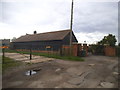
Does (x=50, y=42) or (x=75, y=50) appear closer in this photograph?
(x=75, y=50)

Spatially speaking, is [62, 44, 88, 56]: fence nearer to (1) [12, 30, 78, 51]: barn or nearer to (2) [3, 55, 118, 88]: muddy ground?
(1) [12, 30, 78, 51]: barn

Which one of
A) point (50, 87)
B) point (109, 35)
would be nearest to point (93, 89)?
point (50, 87)

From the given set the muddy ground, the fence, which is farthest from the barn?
the muddy ground

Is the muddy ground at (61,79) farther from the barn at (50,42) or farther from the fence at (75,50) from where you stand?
the barn at (50,42)

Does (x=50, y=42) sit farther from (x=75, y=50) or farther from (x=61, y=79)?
(x=61, y=79)

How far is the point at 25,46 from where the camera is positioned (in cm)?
2622

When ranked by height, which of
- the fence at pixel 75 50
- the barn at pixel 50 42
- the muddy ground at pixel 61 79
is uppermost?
the barn at pixel 50 42

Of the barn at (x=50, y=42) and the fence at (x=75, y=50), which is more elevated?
the barn at (x=50, y=42)

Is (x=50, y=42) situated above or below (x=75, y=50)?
above

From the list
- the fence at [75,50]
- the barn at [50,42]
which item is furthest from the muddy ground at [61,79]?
the barn at [50,42]

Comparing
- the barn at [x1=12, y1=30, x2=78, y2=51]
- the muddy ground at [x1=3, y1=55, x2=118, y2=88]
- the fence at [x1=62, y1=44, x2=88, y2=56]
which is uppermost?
the barn at [x1=12, y1=30, x2=78, y2=51]

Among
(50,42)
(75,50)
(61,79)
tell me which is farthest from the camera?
(50,42)

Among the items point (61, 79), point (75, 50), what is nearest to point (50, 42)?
point (75, 50)

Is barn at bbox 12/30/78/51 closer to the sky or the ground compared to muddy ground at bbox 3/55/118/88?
closer to the sky
